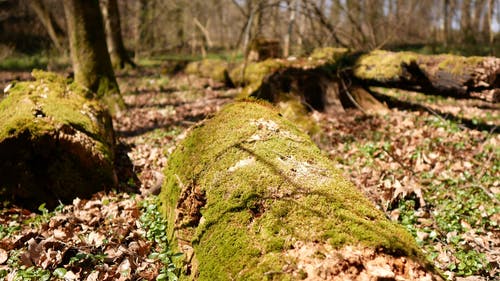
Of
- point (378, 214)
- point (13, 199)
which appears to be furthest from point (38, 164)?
point (378, 214)

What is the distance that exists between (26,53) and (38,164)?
62.4ft

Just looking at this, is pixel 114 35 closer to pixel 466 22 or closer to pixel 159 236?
pixel 159 236

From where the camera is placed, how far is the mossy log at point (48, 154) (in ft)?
13.9

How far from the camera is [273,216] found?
2115 mm

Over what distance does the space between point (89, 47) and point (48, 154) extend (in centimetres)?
451

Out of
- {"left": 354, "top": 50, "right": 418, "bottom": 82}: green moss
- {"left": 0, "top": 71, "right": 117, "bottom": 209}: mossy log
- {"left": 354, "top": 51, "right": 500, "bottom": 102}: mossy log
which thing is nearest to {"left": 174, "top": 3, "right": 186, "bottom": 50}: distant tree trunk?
{"left": 354, "top": 50, "right": 418, "bottom": 82}: green moss

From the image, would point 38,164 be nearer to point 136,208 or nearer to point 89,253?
point 136,208

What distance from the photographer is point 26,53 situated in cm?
1984

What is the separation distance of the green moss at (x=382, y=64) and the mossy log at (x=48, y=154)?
6.25 meters

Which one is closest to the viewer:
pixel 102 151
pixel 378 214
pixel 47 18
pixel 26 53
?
pixel 378 214

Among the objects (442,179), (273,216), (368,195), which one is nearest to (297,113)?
(442,179)

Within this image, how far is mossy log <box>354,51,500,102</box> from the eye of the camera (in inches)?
263

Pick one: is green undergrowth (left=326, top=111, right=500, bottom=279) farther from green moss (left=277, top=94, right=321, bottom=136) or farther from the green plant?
the green plant

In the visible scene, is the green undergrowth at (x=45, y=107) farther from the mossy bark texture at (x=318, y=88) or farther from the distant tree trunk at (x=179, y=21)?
the distant tree trunk at (x=179, y=21)
